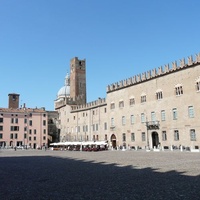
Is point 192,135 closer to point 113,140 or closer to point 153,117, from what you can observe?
point 153,117

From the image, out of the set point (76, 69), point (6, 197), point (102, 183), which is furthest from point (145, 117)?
point (76, 69)

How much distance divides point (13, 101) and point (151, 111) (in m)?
47.9

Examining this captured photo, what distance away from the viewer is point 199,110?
28.1 m

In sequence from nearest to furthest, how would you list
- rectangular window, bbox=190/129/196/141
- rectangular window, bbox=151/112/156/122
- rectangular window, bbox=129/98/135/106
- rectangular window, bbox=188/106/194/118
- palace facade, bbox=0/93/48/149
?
rectangular window, bbox=190/129/196/141, rectangular window, bbox=188/106/194/118, rectangular window, bbox=151/112/156/122, rectangular window, bbox=129/98/135/106, palace facade, bbox=0/93/48/149

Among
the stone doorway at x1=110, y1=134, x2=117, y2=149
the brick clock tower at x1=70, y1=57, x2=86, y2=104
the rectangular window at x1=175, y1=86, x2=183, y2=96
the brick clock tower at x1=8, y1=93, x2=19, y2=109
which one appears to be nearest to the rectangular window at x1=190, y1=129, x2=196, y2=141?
the rectangular window at x1=175, y1=86, x2=183, y2=96

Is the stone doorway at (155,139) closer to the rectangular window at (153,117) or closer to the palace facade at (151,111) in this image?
the palace facade at (151,111)

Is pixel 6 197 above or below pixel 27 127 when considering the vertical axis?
below

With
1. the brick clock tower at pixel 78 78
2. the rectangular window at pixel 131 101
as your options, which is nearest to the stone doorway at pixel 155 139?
the rectangular window at pixel 131 101

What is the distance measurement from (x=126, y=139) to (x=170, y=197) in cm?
3271

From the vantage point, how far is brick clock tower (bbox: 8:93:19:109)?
2781 inches

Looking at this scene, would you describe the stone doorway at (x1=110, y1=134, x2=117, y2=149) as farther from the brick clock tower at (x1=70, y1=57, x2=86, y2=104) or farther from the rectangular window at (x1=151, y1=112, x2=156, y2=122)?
the brick clock tower at (x1=70, y1=57, x2=86, y2=104)

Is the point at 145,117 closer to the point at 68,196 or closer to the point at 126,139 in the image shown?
the point at 126,139

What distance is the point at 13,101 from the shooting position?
7100cm

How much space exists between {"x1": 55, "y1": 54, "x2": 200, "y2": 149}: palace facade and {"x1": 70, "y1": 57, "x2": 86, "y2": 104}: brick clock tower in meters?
15.4
